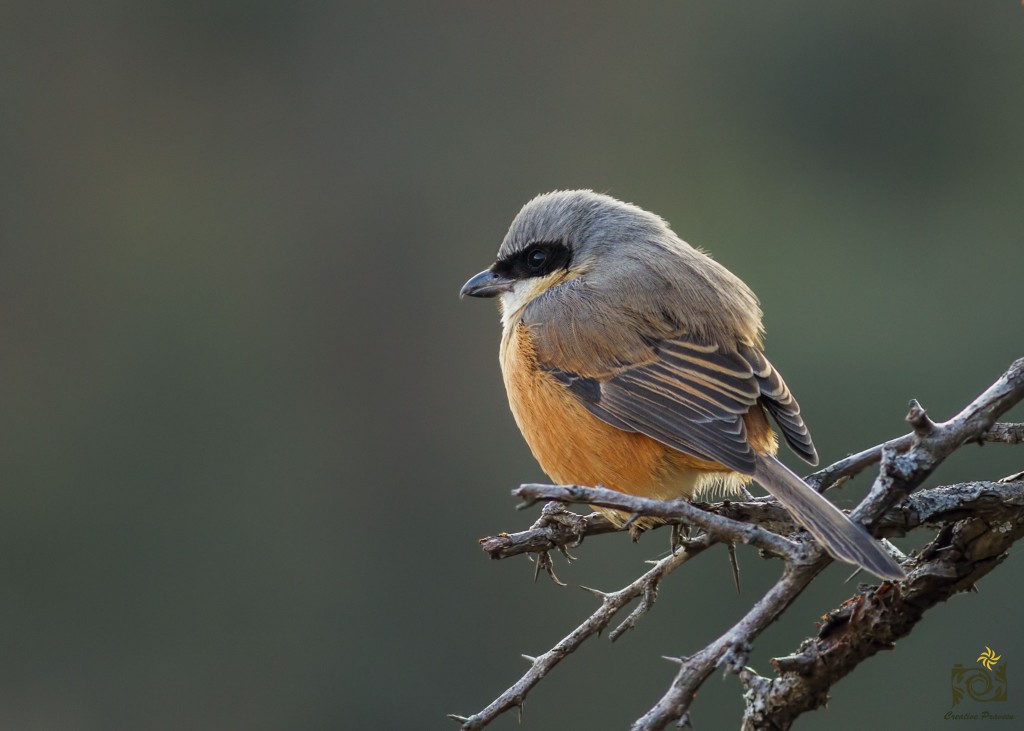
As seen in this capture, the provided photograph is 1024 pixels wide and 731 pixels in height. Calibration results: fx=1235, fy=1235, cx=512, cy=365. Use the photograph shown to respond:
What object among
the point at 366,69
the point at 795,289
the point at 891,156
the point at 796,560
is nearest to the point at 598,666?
the point at 795,289

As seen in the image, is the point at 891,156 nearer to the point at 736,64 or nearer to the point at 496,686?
the point at 736,64

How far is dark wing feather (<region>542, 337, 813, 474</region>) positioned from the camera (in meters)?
3.93

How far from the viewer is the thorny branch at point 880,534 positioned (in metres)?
2.33

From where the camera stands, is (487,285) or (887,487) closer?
(887,487)

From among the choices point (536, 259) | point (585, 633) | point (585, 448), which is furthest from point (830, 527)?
point (536, 259)

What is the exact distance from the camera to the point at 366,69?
17328mm

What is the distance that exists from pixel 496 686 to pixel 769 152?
7.75 meters

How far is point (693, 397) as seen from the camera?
4.11 metres

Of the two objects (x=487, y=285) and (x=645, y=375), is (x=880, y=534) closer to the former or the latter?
(x=645, y=375)

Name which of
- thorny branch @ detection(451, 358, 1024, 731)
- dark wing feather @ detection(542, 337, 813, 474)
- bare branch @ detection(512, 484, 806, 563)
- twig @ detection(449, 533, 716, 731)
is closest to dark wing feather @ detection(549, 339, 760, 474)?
dark wing feather @ detection(542, 337, 813, 474)

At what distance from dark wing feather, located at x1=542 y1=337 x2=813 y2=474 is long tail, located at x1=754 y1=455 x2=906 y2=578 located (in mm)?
484

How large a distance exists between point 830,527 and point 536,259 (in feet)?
9.10

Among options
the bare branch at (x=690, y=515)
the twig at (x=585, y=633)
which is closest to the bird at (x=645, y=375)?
the twig at (x=585, y=633)

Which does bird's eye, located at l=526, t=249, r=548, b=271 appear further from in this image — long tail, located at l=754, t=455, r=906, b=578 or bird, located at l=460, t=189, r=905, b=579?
long tail, located at l=754, t=455, r=906, b=578
